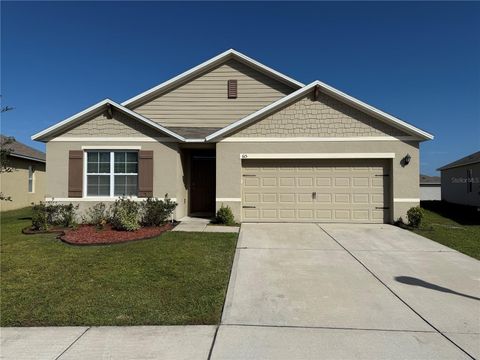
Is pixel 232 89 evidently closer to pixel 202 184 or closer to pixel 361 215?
pixel 202 184

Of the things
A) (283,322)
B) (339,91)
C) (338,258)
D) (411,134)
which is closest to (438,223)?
(411,134)

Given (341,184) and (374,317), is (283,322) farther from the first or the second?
(341,184)

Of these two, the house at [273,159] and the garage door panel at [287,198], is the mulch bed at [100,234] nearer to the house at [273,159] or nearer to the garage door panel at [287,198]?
the house at [273,159]

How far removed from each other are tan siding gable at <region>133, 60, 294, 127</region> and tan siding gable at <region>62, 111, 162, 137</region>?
315cm

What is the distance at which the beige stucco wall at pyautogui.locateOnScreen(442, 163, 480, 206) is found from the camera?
62.2ft

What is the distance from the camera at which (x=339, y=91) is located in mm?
11492

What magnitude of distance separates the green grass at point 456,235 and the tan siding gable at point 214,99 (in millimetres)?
8115

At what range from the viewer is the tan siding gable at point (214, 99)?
1482 centimetres

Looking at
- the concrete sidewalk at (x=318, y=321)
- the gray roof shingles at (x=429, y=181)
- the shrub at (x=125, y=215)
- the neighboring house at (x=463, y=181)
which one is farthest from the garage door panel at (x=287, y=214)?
the gray roof shingles at (x=429, y=181)

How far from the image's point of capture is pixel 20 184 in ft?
61.8

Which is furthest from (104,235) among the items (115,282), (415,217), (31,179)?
(31,179)

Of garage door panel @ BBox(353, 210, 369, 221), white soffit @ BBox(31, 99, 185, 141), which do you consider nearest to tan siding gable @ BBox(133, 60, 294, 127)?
white soffit @ BBox(31, 99, 185, 141)

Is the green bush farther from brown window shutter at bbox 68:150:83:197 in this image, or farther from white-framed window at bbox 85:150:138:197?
white-framed window at bbox 85:150:138:197

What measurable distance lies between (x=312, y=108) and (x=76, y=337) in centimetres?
1021
